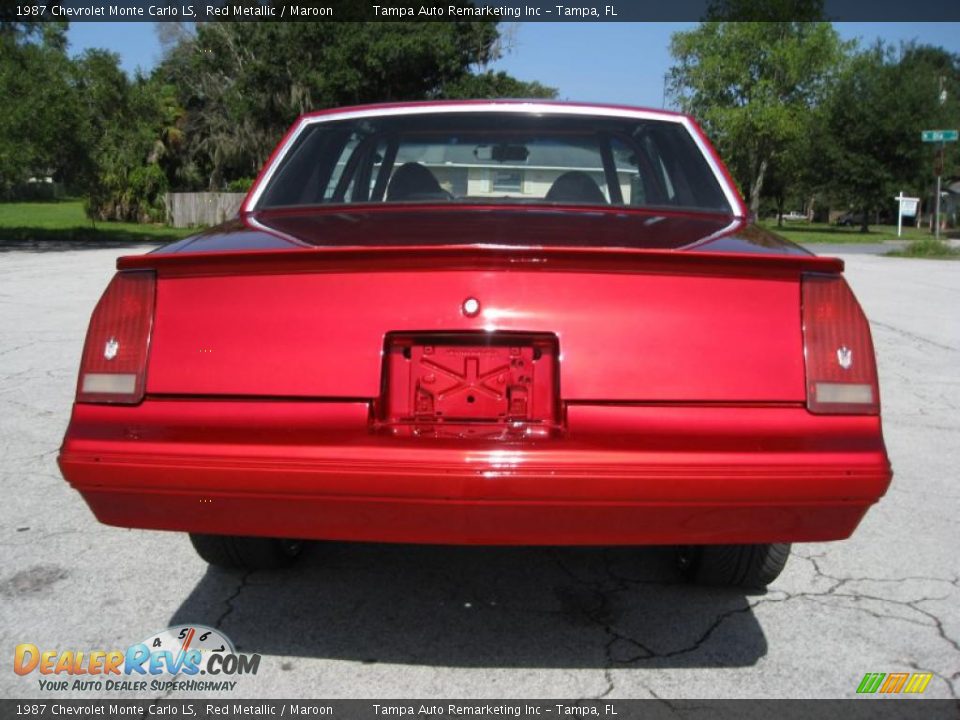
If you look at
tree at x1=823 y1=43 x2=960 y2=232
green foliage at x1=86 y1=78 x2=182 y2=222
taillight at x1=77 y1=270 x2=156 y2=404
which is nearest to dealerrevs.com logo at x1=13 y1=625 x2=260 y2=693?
taillight at x1=77 y1=270 x2=156 y2=404

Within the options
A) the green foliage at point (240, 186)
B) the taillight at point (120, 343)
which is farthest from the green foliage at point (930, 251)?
the green foliage at point (240, 186)

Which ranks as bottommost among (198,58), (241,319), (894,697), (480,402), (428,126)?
(894,697)

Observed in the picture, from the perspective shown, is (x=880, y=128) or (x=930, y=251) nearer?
(x=930, y=251)

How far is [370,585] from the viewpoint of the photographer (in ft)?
10.3

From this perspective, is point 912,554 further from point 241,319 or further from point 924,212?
point 924,212

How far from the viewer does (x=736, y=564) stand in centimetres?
298

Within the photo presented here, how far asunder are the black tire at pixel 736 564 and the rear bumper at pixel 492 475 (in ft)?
2.24

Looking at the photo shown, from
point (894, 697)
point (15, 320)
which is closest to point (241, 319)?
point (894, 697)

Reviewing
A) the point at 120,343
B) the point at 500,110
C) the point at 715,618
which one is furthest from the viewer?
the point at 500,110

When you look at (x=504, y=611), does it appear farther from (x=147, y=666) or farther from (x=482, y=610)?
(x=147, y=666)

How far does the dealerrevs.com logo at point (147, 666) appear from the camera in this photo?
2500 millimetres

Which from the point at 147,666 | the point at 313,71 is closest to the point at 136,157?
the point at 313,71

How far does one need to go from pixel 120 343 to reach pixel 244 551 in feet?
3.31
